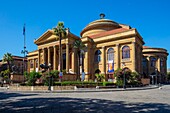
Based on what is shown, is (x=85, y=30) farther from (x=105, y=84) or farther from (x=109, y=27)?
(x=105, y=84)

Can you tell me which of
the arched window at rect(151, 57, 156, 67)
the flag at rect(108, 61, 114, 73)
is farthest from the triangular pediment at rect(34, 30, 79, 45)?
the arched window at rect(151, 57, 156, 67)

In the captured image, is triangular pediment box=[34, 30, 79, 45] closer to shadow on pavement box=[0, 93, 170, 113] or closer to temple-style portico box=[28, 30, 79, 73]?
temple-style portico box=[28, 30, 79, 73]

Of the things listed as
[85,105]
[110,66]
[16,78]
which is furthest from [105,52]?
[85,105]

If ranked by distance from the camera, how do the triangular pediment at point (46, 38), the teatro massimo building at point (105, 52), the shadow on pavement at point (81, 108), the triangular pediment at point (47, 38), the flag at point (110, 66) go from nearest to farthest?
the shadow on pavement at point (81, 108)
the teatro massimo building at point (105, 52)
the flag at point (110, 66)
the triangular pediment at point (47, 38)
the triangular pediment at point (46, 38)

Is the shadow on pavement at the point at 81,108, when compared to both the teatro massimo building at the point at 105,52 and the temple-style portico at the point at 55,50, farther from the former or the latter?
the temple-style portico at the point at 55,50

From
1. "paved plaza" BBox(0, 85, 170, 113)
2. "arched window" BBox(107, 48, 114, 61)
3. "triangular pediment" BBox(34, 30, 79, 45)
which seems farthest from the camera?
"triangular pediment" BBox(34, 30, 79, 45)

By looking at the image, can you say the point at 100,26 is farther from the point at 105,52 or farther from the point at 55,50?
the point at 55,50

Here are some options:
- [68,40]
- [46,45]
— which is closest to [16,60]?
[46,45]

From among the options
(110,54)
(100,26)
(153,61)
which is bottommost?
(153,61)

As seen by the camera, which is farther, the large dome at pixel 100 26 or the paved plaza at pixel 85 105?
the large dome at pixel 100 26

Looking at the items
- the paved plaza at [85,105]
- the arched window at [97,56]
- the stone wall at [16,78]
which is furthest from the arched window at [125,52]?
the paved plaza at [85,105]

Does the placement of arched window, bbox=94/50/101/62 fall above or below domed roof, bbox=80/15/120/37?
below

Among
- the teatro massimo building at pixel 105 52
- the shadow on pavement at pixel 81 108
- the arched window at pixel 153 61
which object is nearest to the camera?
the shadow on pavement at pixel 81 108

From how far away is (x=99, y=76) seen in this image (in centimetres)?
5322
